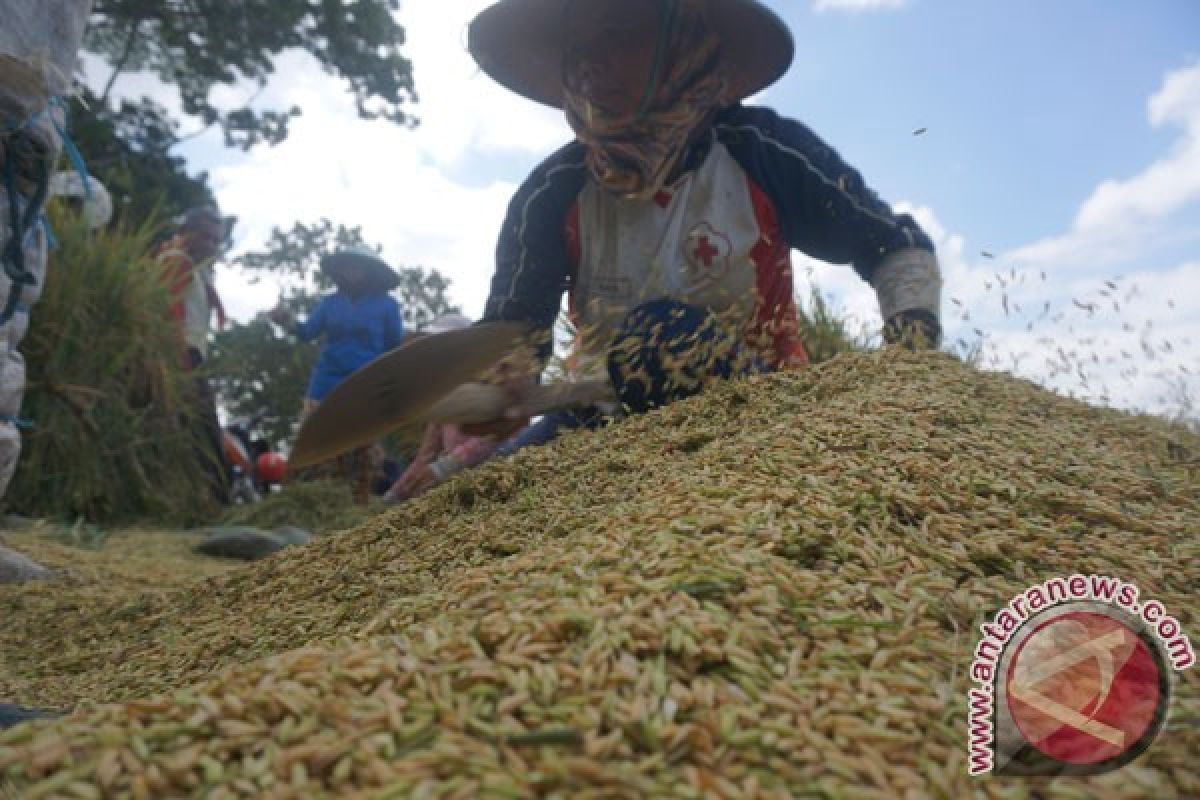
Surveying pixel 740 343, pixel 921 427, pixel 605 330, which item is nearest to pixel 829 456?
pixel 921 427

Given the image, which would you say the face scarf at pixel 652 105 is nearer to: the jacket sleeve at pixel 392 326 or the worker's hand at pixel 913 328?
the worker's hand at pixel 913 328

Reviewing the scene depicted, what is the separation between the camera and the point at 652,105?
2.45 meters

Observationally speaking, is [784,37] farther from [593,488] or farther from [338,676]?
[338,676]

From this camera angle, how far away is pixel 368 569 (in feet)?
5.11

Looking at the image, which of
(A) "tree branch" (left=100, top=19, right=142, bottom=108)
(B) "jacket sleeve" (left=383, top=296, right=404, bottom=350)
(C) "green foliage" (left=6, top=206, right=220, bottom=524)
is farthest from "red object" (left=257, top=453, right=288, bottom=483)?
(A) "tree branch" (left=100, top=19, right=142, bottom=108)

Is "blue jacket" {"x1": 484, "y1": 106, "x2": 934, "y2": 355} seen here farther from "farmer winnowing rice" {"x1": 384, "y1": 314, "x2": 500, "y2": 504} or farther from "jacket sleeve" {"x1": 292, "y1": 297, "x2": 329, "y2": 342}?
"jacket sleeve" {"x1": 292, "y1": 297, "x2": 329, "y2": 342}

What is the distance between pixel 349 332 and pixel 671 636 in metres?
5.26

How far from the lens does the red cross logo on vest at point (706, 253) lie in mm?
2656

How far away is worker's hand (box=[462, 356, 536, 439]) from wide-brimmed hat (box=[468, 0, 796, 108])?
1.02 m

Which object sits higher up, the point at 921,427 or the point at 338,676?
the point at 921,427

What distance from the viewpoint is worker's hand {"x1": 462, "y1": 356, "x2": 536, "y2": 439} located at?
240 centimetres

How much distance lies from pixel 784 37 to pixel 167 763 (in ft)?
8.32

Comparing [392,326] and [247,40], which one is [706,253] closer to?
[392,326]

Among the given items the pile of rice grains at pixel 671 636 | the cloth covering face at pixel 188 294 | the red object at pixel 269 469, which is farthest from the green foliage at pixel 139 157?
the pile of rice grains at pixel 671 636
